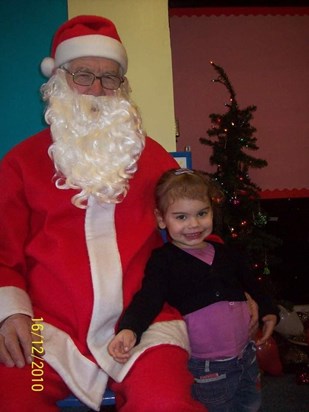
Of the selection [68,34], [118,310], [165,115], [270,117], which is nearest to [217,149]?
[165,115]

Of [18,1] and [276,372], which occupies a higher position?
[18,1]

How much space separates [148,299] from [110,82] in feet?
3.00

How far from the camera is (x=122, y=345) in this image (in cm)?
118

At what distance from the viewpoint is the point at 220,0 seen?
3682mm

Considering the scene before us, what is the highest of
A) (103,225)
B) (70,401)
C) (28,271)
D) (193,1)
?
(193,1)

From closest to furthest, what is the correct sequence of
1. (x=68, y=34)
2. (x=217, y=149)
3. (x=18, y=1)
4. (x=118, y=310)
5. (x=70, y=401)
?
(x=70, y=401)
(x=118, y=310)
(x=68, y=34)
(x=18, y=1)
(x=217, y=149)

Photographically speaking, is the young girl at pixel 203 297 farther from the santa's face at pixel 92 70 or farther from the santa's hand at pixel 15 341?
the santa's face at pixel 92 70

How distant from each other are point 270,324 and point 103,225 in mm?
727

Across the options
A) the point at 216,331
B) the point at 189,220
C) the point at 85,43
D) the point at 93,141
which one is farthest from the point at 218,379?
the point at 85,43

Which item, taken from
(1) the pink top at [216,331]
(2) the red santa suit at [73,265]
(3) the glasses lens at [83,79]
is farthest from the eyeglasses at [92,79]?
(1) the pink top at [216,331]

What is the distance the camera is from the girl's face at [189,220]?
1.40 metres

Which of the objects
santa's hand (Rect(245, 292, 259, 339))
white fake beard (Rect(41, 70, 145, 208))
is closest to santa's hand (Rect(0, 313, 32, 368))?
white fake beard (Rect(41, 70, 145, 208))

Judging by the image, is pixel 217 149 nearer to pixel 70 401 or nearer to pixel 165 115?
pixel 165 115

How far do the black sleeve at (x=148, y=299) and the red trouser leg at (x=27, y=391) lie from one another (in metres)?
0.26
